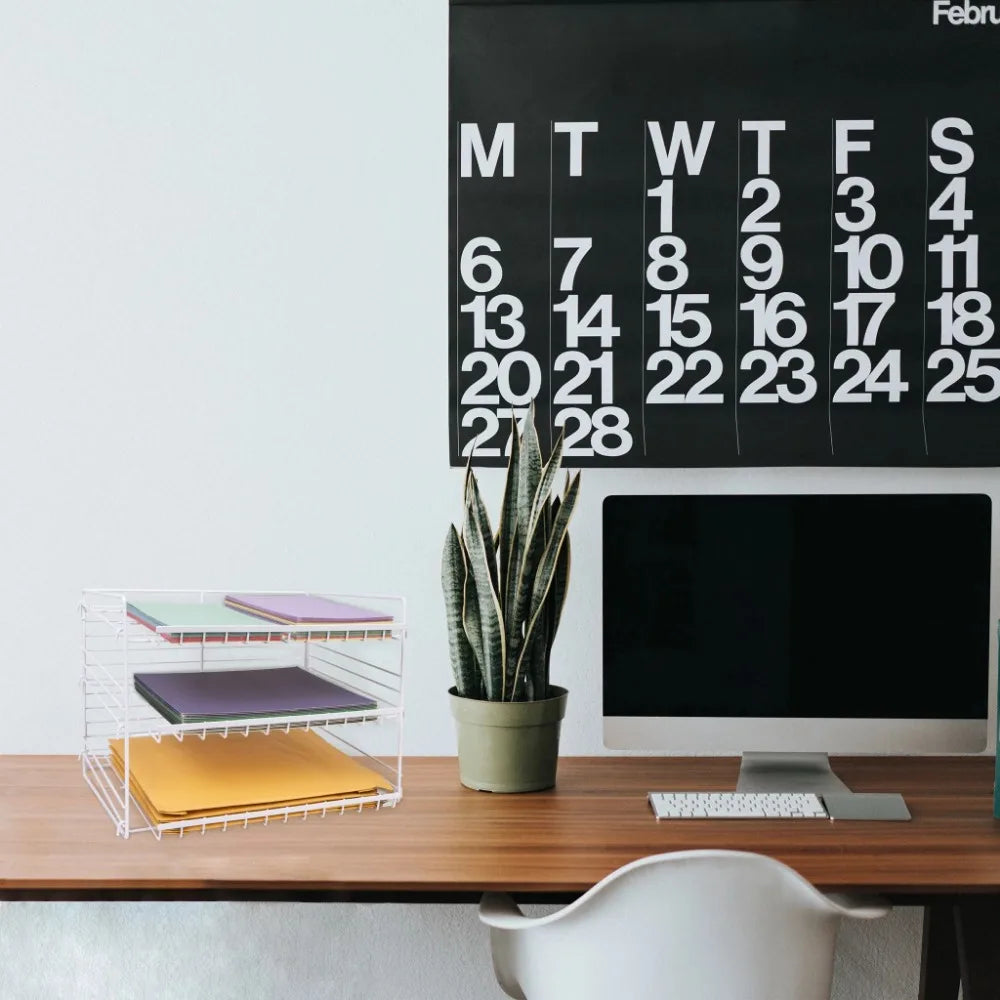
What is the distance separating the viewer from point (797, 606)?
166 centimetres

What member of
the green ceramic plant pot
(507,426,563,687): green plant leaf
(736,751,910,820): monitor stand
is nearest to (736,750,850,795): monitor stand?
(736,751,910,820): monitor stand

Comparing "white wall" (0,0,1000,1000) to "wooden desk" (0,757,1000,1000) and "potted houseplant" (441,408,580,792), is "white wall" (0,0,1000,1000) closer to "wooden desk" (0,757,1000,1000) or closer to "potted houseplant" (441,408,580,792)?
"potted houseplant" (441,408,580,792)

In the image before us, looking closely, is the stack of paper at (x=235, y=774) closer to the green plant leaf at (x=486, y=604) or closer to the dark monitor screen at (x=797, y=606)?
the green plant leaf at (x=486, y=604)

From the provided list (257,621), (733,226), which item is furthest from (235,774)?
(733,226)

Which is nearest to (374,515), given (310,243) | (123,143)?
(310,243)

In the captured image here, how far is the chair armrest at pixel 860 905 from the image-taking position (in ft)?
3.95

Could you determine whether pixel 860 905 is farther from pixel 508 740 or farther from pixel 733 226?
pixel 733 226

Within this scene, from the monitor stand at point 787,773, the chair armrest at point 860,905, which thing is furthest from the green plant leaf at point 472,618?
the chair armrest at point 860,905

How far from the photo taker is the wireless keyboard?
1491 millimetres

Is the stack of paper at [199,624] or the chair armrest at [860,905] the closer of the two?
the chair armrest at [860,905]

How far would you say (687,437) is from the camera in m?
1.93

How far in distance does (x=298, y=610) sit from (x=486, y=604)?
0.28m

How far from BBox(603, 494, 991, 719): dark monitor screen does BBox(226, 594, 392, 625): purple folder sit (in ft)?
1.30

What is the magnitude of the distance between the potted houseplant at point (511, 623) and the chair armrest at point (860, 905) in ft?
1.63
